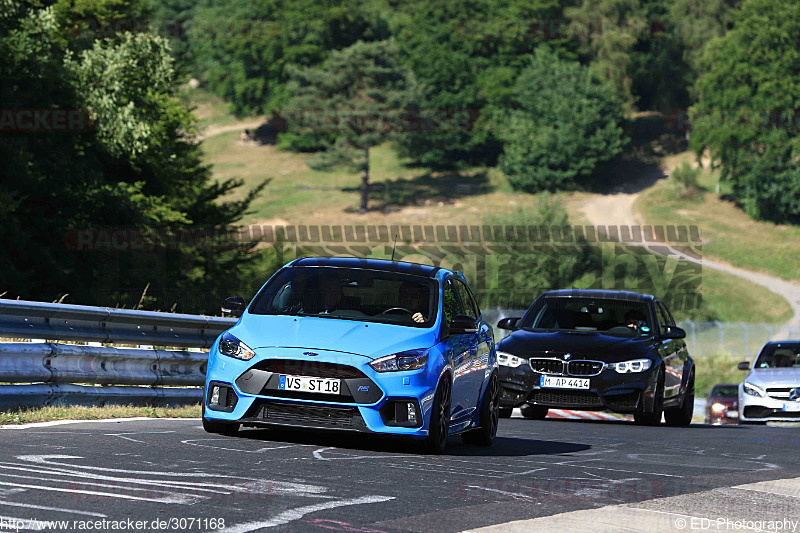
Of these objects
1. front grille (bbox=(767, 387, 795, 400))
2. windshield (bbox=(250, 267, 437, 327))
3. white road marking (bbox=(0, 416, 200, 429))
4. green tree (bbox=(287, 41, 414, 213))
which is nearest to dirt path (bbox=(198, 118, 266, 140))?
green tree (bbox=(287, 41, 414, 213))

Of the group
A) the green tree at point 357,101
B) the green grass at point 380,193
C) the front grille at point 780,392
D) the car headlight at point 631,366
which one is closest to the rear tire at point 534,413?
the car headlight at point 631,366

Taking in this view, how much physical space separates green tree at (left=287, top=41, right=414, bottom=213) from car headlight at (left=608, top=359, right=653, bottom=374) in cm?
9790

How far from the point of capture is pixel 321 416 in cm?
986

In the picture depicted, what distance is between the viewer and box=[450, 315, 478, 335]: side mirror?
10.8m

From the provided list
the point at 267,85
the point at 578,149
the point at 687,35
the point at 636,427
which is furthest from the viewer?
the point at 267,85

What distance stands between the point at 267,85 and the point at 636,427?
127 meters

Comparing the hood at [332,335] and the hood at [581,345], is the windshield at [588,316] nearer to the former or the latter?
the hood at [581,345]

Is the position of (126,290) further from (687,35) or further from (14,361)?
(687,35)

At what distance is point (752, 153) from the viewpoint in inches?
3986

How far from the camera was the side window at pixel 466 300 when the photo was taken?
471 inches

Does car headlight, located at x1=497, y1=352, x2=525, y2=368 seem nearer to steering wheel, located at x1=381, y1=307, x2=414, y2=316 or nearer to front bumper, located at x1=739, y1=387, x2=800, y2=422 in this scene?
steering wheel, located at x1=381, y1=307, x2=414, y2=316

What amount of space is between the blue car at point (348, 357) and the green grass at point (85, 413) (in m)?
1.80

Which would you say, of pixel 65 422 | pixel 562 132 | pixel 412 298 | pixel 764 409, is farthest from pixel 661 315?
pixel 562 132

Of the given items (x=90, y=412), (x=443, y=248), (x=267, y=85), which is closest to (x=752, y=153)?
(x=443, y=248)
